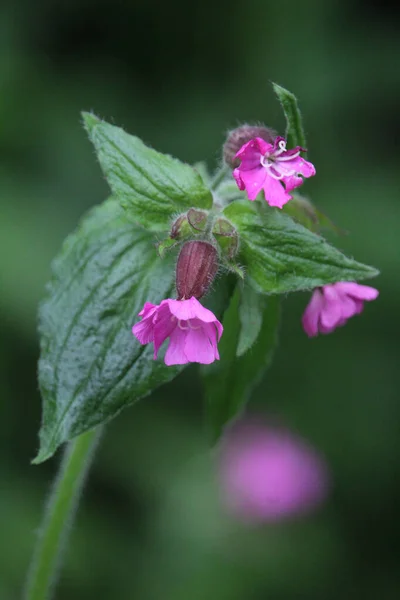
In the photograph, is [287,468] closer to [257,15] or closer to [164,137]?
[164,137]

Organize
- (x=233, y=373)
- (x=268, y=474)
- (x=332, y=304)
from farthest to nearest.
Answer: (x=268, y=474)
(x=233, y=373)
(x=332, y=304)

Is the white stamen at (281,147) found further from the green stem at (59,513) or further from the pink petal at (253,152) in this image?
the green stem at (59,513)

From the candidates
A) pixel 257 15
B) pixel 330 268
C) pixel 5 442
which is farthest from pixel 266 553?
pixel 257 15

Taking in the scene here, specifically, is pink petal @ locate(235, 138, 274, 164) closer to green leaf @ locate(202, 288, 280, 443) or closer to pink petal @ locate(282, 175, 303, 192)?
pink petal @ locate(282, 175, 303, 192)

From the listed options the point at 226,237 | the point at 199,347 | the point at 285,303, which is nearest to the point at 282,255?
the point at 226,237

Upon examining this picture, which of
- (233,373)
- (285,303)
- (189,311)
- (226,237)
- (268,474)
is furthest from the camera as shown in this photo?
(268,474)

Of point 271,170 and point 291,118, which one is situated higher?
point 291,118

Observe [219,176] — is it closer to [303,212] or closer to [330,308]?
[303,212]

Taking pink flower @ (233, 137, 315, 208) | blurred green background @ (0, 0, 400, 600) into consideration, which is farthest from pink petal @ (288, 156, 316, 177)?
blurred green background @ (0, 0, 400, 600)

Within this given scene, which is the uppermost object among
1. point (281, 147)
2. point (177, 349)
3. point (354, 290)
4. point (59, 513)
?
point (281, 147)
